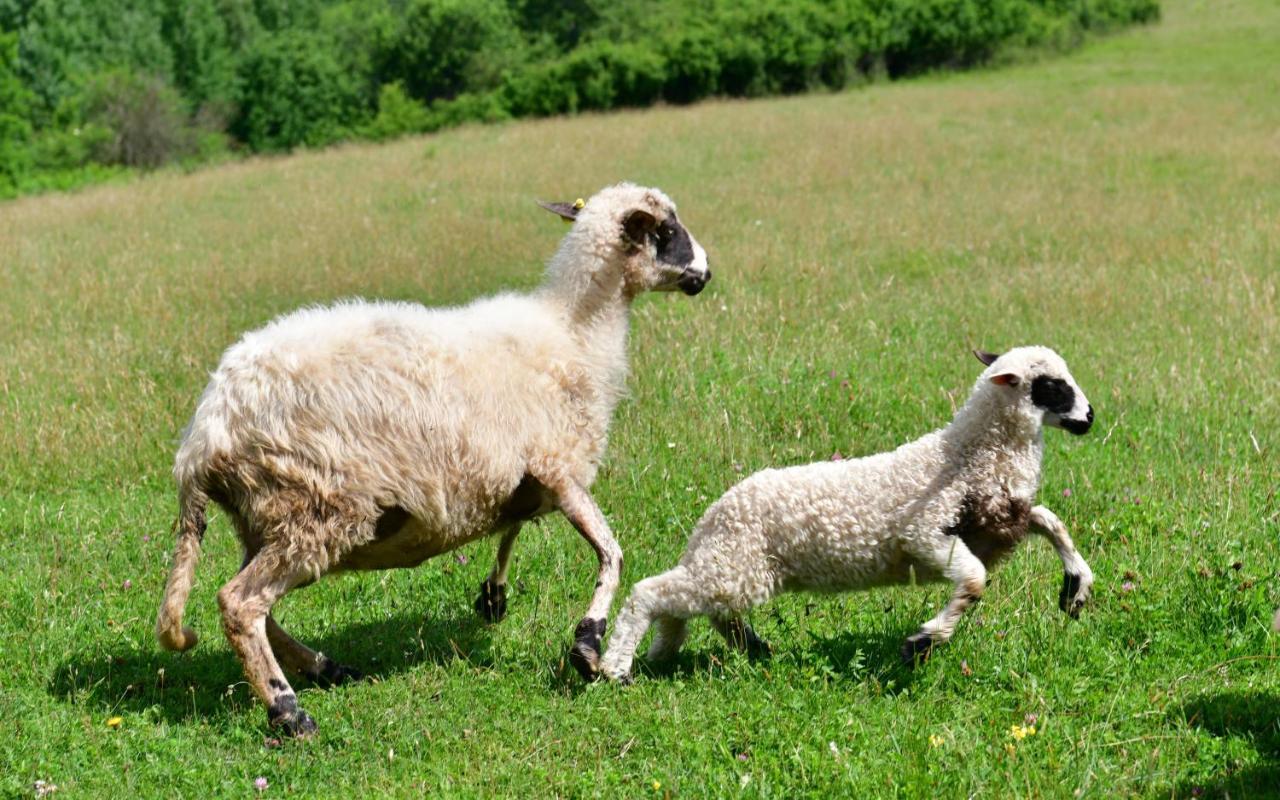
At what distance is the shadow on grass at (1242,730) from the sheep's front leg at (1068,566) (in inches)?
26.0

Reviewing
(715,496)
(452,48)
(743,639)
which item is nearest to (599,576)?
(743,639)

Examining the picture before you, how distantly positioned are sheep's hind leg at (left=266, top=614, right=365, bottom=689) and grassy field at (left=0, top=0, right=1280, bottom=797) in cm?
16

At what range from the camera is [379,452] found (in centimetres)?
560

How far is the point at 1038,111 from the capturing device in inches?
1128

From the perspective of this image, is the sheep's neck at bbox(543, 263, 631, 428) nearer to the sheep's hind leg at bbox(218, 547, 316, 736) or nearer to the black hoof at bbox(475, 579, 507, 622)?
the black hoof at bbox(475, 579, 507, 622)

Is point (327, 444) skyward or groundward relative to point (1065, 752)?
skyward

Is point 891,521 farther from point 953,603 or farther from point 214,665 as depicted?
point 214,665

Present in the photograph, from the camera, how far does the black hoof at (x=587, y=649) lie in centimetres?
547

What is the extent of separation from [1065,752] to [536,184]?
1664cm

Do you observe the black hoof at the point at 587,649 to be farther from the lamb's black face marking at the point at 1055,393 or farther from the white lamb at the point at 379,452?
the lamb's black face marking at the point at 1055,393

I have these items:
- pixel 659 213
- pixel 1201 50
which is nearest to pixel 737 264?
pixel 659 213

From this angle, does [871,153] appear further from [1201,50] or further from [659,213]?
[1201,50]

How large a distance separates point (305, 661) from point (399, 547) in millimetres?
688

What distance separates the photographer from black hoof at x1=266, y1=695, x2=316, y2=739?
5250 millimetres
